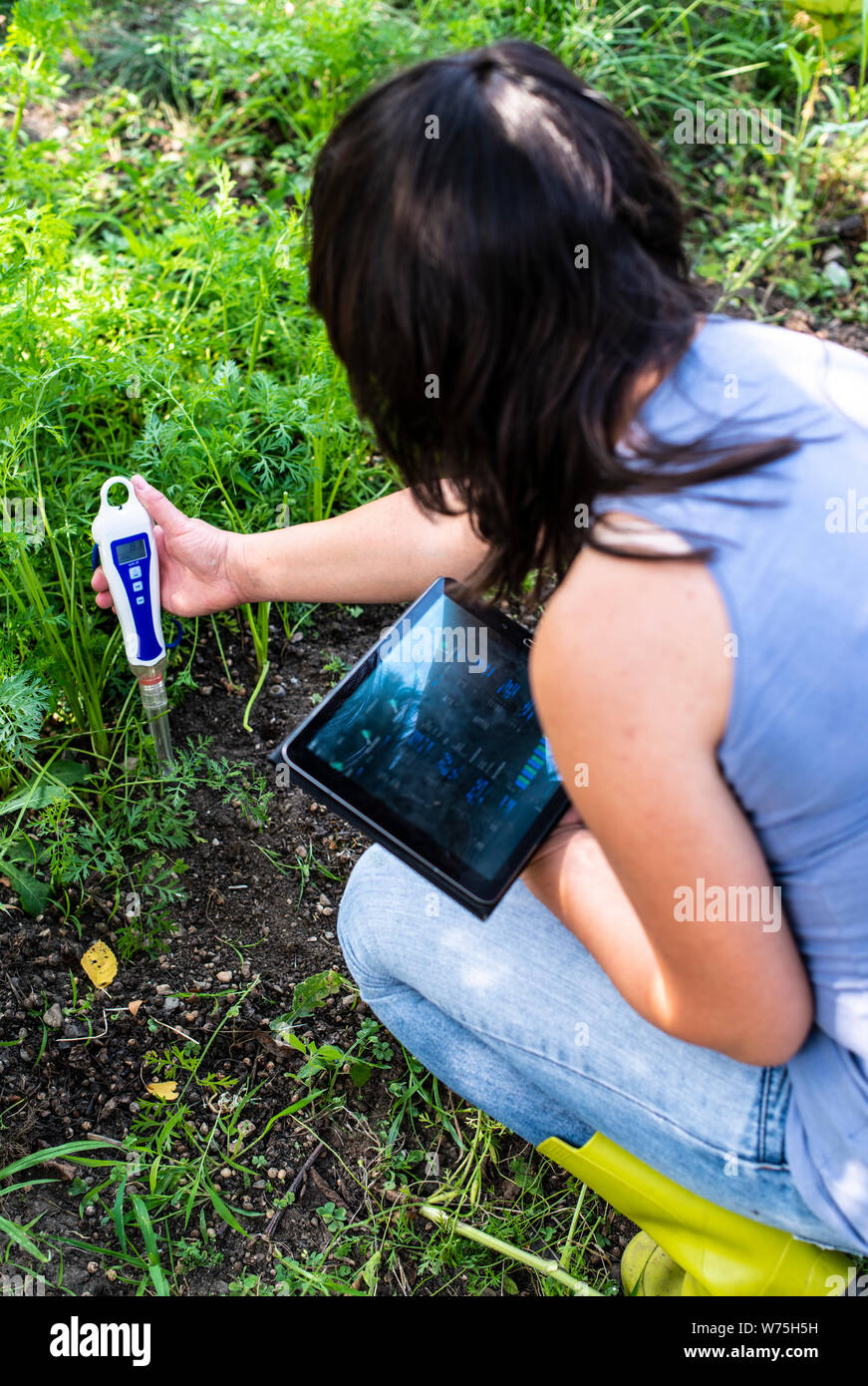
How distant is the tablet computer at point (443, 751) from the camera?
1.26m

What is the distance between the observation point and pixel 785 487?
899mm

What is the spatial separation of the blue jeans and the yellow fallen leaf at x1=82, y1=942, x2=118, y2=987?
1.42 feet

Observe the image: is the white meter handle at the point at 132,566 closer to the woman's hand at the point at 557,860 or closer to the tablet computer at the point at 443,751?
the tablet computer at the point at 443,751

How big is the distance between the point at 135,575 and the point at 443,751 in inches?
21.1

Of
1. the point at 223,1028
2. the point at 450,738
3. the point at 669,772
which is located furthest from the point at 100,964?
the point at 669,772

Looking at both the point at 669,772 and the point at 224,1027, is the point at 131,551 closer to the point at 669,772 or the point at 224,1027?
the point at 224,1027

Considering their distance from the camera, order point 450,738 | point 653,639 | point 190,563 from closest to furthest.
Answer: point 653,639 < point 450,738 < point 190,563

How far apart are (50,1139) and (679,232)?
143cm

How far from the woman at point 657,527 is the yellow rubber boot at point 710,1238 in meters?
0.09

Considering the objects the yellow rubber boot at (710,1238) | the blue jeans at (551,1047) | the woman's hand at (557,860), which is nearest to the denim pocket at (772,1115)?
the blue jeans at (551,1047)

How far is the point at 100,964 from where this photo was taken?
1.67 meters
